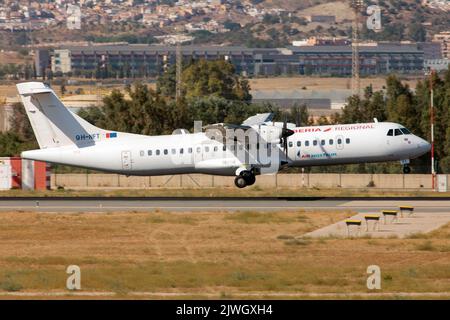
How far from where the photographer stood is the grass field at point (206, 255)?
3184 cm

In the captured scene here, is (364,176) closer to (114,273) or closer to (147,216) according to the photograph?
(147,216)

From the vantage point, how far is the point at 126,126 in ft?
294

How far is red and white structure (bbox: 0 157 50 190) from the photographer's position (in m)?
68.4

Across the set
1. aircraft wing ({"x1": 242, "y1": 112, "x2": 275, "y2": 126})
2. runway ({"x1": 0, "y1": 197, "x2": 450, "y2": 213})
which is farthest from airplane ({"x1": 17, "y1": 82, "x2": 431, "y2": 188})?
runway ({"x1": 0, "y1": 197, "x2": 450, "y2": 213})

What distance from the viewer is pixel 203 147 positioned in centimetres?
5816

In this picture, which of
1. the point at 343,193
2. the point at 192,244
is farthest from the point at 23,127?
the point at 192,244

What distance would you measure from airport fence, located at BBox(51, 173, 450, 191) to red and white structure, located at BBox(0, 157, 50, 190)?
12.9 feet

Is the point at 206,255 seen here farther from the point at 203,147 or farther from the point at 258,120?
the point at 258,120

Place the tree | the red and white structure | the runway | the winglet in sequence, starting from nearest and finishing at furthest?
the runway
the winglet
the red and white structure
the tree

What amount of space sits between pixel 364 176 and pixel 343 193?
1086 cm

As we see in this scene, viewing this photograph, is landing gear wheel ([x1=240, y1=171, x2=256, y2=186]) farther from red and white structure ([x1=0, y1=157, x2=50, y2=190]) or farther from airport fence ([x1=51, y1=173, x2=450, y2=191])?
red and white structure ([x1=0, y1=157, x2=50, y2=190])

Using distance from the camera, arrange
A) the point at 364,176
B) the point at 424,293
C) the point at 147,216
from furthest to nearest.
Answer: the point at 364,176
the point at 147,216
the point at 424,293

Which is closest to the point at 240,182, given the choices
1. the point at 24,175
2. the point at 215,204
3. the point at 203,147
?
the point at 203,147

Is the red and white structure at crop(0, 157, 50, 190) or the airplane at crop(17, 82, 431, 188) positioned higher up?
the airplane at crop(17, 82, 431, 188)
